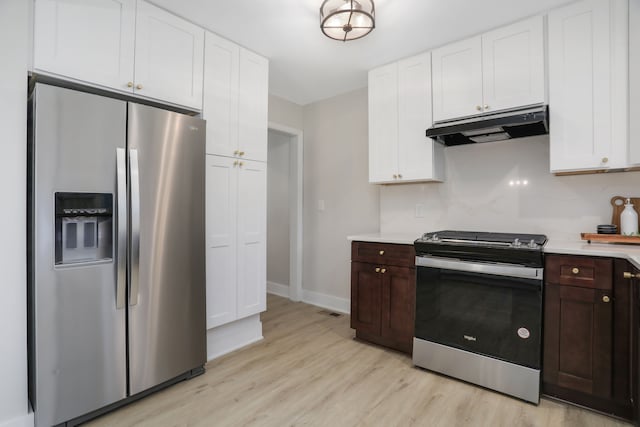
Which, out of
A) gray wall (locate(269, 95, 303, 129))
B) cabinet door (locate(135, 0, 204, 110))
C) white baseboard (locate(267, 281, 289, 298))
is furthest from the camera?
white baseboard (locate(267, 281, 289, 298))

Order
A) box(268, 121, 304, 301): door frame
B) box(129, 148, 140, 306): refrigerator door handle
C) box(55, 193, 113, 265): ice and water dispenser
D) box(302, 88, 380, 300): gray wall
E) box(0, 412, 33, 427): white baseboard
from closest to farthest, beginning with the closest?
box(0, 412, 33, 427): white baseboard
box(55, 193, 113, 265): ice and water dispenser
box(129, 148, 140, 306): refrigerator door handle
box(302, 88, 380, 300): gray wall
box(268, 121, 304, 301): door frame

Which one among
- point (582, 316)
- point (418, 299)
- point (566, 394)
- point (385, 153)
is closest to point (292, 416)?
point (418, 299)

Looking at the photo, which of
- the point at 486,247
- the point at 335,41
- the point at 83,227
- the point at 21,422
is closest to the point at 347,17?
the point at 335,41

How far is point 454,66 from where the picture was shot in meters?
2.57

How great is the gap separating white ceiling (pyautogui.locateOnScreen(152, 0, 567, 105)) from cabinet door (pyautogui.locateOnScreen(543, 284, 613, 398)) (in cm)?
186

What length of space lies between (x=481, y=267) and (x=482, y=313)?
1.00ft

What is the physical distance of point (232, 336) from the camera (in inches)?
106

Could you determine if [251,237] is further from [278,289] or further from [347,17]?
[278,289]

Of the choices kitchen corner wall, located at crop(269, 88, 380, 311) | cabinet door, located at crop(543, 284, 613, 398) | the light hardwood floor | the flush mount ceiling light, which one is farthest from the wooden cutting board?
the flush mount ceiling light

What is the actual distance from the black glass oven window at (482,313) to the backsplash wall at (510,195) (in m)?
0.70

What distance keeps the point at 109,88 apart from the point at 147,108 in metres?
0.27

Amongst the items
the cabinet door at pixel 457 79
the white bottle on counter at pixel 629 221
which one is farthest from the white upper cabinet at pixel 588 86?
the cabinet door at pixel 457 79

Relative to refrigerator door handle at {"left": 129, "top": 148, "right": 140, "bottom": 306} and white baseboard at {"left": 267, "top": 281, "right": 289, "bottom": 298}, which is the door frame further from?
refrigerator door handle at {"left": 129, "top": 148, "right": 140, "bottom": 306}

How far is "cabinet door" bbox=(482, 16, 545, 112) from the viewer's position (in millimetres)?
2213
